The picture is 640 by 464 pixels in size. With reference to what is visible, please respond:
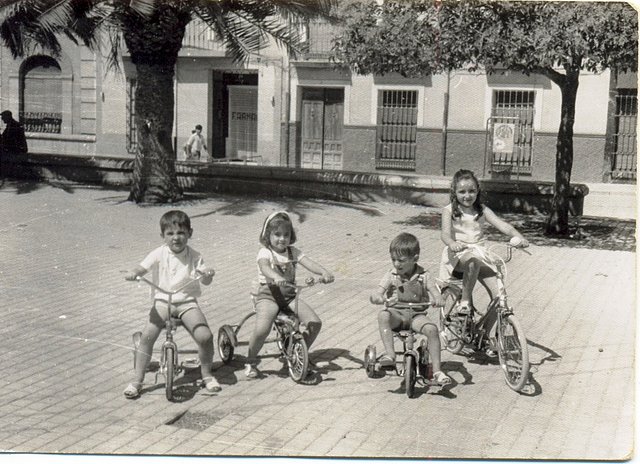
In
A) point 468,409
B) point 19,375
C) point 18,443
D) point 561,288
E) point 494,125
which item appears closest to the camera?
point 18,443

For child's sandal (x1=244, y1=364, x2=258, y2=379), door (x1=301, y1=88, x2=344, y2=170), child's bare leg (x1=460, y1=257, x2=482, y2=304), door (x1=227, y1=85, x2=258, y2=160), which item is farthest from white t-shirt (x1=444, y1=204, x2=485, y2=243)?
door (x1=301, y1=88, x2=344, y2=170)

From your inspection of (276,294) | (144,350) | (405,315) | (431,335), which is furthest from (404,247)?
(144,350)

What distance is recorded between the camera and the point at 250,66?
8.59 metres

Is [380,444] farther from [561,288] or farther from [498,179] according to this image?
[498,179]

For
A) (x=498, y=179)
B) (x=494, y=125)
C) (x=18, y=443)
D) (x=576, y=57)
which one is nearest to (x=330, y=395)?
(x=18, y=443)

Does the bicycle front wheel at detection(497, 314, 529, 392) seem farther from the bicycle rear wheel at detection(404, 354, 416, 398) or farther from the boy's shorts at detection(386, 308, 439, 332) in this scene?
the bicycle rear wheel at detection(404, 354, 416, 398)

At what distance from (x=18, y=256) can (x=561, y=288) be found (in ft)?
17.0

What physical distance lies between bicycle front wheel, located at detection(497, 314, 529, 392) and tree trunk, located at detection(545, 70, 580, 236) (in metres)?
4.03

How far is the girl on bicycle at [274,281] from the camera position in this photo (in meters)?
5.45

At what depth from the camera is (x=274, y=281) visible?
5410 mm

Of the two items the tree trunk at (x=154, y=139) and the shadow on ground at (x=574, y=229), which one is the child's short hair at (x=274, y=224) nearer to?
the shadow on ground at (x=574, y=229)

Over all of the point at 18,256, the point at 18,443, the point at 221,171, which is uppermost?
the point at 221,171

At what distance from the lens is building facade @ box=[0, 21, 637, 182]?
8242 millimetres

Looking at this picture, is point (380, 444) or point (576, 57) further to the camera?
point (576, 57)
